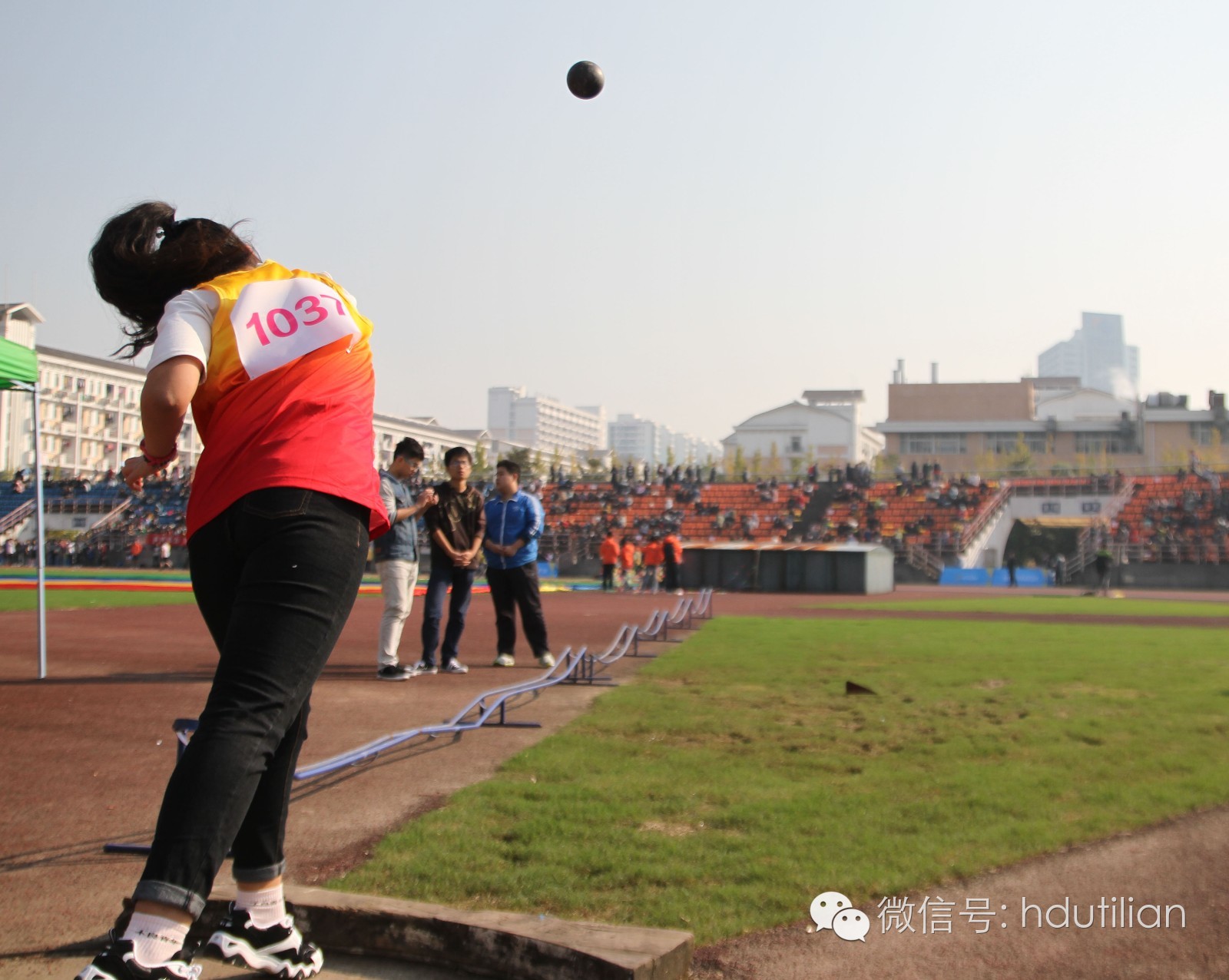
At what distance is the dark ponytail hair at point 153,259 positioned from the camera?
2.93m

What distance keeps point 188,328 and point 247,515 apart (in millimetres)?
488

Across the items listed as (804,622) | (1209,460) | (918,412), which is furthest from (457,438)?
(804,622)

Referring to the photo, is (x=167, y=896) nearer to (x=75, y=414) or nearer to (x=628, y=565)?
(x=628, y=565)

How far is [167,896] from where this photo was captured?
2.29 m

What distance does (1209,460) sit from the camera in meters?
72.6

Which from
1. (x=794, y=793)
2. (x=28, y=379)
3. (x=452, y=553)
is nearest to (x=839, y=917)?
(x=794, y=793)

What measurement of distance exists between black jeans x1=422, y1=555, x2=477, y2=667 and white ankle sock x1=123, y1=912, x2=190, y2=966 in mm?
7342

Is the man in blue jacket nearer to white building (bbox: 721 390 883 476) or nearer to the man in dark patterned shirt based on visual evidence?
the man in dark patterned shirt

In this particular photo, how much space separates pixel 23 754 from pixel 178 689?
8.84 ft

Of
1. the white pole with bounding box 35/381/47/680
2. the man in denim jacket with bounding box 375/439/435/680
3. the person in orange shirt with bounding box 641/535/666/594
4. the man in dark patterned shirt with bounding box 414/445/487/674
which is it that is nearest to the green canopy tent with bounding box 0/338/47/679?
the white pole with bounding box 35/381/47/680

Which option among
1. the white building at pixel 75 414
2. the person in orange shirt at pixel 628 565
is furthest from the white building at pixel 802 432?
the person in orange shirt at pixel 628 565

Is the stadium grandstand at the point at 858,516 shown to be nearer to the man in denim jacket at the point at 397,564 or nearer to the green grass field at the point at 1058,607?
the green grass field at the point at 1058,607

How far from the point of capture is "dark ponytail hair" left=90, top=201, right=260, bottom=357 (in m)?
2.93

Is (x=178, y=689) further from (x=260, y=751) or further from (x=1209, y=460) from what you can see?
(x=1209, y=460)
